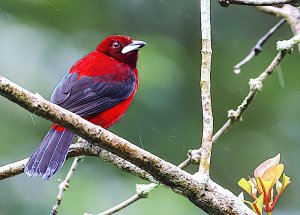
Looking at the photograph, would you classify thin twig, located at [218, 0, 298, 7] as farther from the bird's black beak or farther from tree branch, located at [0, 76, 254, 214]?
the bird's black beak

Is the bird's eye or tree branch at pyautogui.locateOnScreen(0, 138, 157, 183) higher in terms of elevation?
the bird's eye

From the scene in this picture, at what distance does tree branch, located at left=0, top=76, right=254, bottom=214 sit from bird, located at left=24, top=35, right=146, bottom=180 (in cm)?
130

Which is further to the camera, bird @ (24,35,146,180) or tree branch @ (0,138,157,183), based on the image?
bird @ (24,35,146,180)

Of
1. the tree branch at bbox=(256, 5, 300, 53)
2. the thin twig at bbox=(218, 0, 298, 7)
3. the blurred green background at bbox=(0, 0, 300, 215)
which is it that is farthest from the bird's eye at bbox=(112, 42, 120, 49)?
the thin twig at bbox=(218, 0, 298, 7)

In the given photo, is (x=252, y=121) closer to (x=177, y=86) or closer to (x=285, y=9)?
(x=177, y=86)

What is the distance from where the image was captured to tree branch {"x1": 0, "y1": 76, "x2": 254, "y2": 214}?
6.33ft

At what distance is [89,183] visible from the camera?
4887 millimetres

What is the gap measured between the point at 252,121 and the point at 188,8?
1238 mm

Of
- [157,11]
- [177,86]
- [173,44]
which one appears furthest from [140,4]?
[177,86]

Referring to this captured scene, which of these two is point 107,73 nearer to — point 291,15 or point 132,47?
point 132,47

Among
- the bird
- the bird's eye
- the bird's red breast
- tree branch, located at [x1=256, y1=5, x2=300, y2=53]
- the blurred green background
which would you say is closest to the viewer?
tree branch, located at [x1=256, y1=5, x2=300, y2=53]

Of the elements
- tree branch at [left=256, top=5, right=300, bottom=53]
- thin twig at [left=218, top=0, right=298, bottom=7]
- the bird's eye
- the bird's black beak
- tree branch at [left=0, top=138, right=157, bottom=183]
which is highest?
the bird's eye

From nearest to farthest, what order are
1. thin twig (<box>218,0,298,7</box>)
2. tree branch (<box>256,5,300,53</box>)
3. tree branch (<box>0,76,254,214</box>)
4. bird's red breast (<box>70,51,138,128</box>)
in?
tree branch (<box>0,76,254,214</box>)
thin twig (<box>218,0,298,7</box>)
tree branch (<box>256,5,300,53</box>)
bird's red breast (<box>70,51,138,128</box>)

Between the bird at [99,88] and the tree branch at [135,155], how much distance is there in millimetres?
1300
